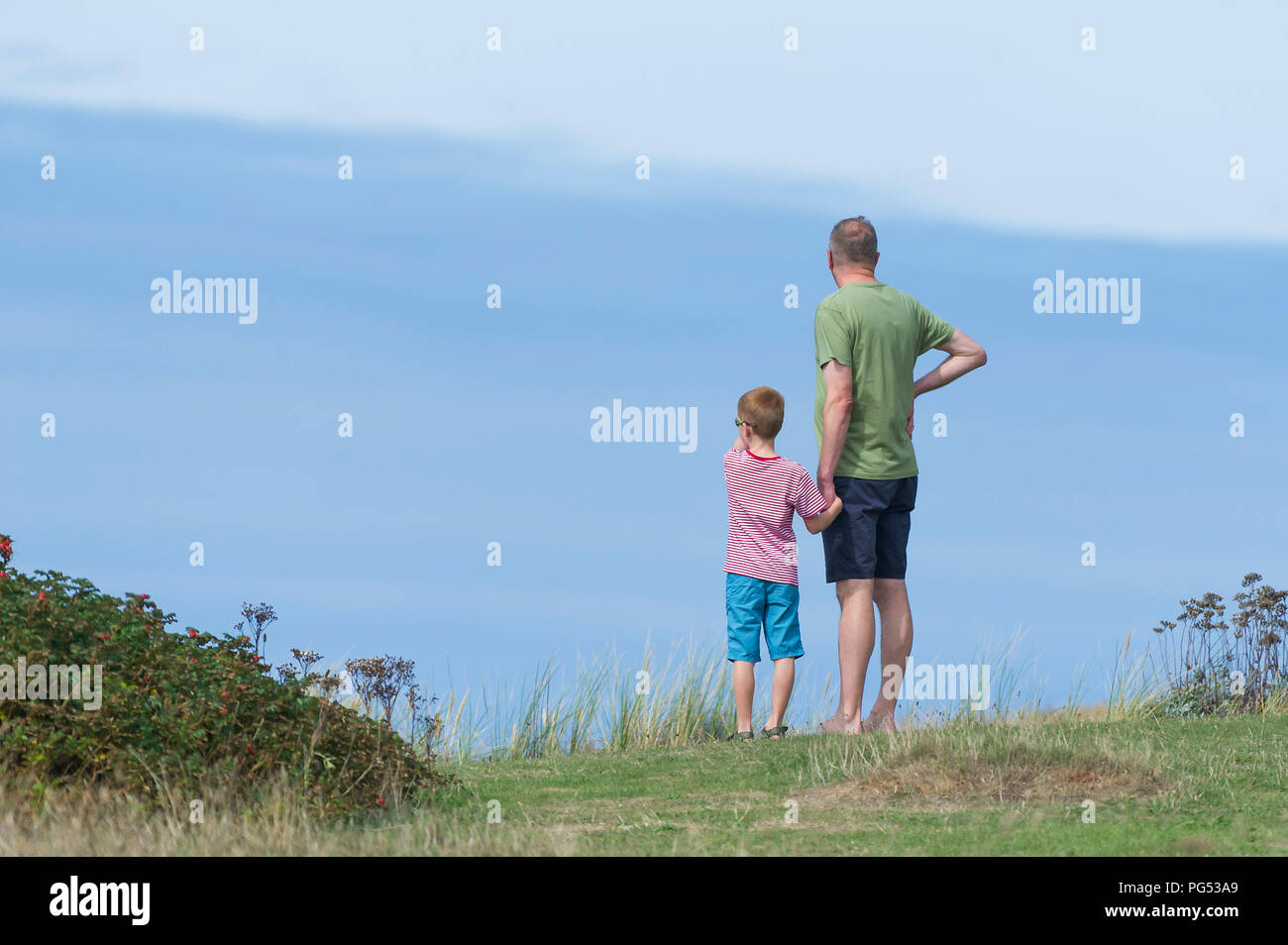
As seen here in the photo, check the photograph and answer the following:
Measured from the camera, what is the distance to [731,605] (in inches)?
383

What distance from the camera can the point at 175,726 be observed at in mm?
6898

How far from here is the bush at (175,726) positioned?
677 cm

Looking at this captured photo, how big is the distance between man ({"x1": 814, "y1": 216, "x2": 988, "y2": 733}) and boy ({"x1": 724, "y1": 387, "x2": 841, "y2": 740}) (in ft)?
1.86

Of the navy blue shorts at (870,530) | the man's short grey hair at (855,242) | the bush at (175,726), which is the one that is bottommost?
the bush at (175,726)

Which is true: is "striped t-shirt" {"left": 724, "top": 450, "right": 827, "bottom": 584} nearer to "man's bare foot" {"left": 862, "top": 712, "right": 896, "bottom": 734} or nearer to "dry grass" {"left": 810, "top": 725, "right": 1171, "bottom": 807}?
"man's bare foot" {"left": 862, "top": 712, "right": 896, "bottom": 734}

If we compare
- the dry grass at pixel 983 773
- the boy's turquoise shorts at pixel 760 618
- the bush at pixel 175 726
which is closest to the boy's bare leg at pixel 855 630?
the boy's turquoise shorts at pixel 760 618

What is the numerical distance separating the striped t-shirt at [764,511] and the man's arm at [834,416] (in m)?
0.53

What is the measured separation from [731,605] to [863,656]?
119 cm

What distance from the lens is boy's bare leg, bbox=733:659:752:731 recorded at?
32.0 ft

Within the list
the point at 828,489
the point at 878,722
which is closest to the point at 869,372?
the point at 828,489

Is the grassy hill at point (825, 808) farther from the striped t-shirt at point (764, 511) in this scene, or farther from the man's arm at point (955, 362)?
the man's arm at point (955, 362)

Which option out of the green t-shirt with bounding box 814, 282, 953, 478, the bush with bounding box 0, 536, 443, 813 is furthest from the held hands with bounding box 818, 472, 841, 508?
the bush with bounding box 0, 536, 443, 813
